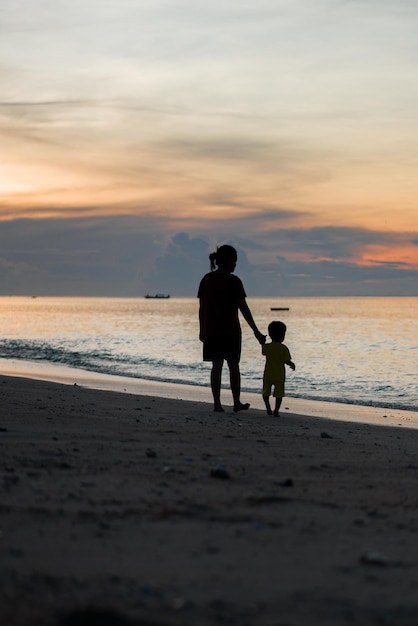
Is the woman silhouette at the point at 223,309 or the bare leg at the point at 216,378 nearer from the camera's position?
the woman silhouette at the point at 223,309

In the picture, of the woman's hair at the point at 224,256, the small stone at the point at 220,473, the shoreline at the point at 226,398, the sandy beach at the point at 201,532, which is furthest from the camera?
the shoreline at the point at 226,398

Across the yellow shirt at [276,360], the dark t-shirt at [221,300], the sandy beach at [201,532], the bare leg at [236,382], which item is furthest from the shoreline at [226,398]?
the sandy beach at [201,532]

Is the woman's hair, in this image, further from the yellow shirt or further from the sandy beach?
the sandy beach

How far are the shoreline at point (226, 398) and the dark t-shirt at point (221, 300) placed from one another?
1.77m

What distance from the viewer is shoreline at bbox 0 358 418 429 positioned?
39.5 ft

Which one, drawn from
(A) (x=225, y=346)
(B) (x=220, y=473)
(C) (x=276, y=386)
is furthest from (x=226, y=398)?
(B) (x=220, y=473)

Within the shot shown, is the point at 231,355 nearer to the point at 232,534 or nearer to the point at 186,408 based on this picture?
the point at 186,408

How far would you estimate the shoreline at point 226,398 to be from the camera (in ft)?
39.5

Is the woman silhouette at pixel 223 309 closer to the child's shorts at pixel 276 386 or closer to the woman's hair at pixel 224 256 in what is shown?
the woman's hair at pixel 224 256

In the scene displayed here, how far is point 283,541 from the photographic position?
150 inches

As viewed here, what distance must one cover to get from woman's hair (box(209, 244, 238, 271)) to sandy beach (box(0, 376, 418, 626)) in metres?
3.42

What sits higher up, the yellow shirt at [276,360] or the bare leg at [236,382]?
the yellow shirt at [276,360]

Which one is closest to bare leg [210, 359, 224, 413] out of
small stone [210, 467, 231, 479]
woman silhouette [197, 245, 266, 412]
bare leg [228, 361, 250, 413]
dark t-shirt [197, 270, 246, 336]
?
woman silhouette [197, 245, 266, 412]

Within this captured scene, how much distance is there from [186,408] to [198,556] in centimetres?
748
